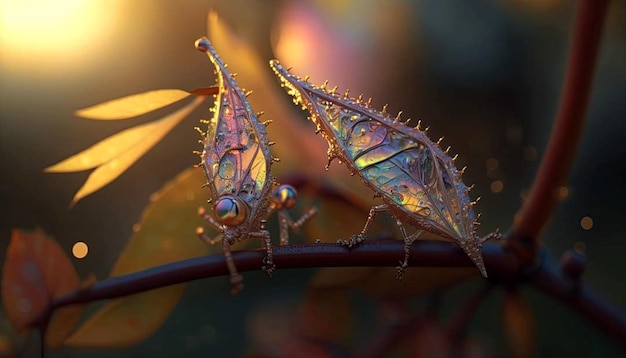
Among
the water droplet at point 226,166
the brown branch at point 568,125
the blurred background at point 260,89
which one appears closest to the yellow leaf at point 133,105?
the blurred background at point 260,89

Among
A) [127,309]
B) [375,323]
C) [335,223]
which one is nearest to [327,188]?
[335,223]

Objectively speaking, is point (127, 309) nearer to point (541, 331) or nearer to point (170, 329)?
point (170, 329)

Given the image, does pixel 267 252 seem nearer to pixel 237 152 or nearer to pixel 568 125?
pixel 237 152

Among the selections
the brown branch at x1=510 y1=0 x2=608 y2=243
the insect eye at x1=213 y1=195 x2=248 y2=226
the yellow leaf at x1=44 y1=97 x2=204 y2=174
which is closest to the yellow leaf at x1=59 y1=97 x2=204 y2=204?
the yellow leaf at x1=44 y1=97 x2=204 y2=174

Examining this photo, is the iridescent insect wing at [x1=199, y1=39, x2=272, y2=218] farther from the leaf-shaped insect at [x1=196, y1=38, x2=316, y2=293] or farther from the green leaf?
the green leaf

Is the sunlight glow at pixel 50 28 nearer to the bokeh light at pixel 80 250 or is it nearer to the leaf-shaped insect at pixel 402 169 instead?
the bokeh light at pixel 80 250

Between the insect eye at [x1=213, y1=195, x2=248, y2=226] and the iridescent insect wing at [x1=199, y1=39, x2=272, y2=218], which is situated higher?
the iridescent insect wing at [x1=199, y1=39, x2=272, y2=218]

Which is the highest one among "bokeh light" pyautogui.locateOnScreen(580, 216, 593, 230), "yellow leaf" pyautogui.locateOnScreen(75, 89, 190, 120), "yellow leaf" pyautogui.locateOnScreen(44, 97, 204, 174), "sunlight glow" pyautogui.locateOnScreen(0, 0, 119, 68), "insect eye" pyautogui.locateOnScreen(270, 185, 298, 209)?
"sunlight glow" pyautogui.locateOnScreen(0, 0, 119, 68)
